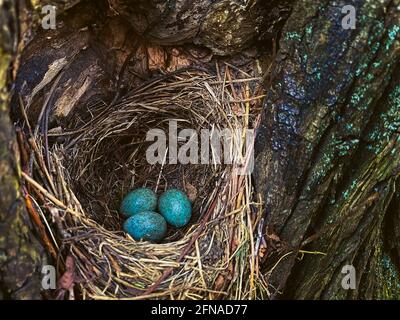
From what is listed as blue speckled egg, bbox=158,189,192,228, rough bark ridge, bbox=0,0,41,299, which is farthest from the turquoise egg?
rough bark ridge, bbox=0,0,41,299

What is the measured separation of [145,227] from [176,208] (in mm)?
198

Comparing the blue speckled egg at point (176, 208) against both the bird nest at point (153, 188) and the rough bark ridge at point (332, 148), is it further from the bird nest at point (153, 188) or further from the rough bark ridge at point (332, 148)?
the rough bark ridge at point (332, 148)

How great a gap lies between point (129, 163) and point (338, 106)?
1397 millimetres

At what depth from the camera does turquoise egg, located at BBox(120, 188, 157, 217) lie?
2656mm

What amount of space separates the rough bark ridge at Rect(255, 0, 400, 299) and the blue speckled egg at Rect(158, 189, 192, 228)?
58 centimetres

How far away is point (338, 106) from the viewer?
6.16ft

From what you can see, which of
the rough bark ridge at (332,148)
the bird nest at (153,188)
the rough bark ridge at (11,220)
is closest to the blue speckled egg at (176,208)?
the bird nest at (153,188)

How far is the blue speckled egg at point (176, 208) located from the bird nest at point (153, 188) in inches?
2.1

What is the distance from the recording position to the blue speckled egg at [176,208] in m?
2.59

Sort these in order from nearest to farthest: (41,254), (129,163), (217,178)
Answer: (41,254), (217,178), (129,163)

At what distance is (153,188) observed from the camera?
2.92 meters

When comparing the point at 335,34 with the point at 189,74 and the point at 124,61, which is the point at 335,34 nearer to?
the point at 189,74

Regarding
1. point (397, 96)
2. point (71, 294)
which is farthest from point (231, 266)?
point (397, 96)

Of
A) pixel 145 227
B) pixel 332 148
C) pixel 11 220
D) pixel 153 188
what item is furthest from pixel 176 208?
pixel 11 220
